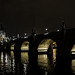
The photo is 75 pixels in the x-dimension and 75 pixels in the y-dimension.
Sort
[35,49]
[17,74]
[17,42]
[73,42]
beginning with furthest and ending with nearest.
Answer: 1. [17,42]
2. [35,49]
3. [73,42]
4. [17,74]

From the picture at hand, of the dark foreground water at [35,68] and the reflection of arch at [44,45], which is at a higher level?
the reflection of arch at [44,45]

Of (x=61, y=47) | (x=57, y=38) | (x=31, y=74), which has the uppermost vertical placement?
(x=57, y=38)

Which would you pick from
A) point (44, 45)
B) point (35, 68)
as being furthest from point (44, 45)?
point (35, 68)

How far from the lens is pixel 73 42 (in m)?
34.2

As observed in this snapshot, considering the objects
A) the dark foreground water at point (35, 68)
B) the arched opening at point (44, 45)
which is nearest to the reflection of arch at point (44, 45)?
the arched opening at point (44, 45)

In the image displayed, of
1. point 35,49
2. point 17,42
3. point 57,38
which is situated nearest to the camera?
point 57,38

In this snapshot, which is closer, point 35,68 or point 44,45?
point 35,68

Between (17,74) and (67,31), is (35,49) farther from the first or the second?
(17,74)

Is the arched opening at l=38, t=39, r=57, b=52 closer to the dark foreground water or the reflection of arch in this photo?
the reflection of arch

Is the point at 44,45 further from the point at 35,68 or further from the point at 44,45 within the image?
the point at 35,68

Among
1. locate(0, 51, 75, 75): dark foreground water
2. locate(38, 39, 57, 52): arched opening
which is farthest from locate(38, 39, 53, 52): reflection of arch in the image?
locate(0, 51, 75, 75): dark foreground water

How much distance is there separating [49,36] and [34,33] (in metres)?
10.9

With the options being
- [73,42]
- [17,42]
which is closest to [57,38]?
[73,42]

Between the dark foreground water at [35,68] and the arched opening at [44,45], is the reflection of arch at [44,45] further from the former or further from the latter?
the dark foreground water at [35,68]
